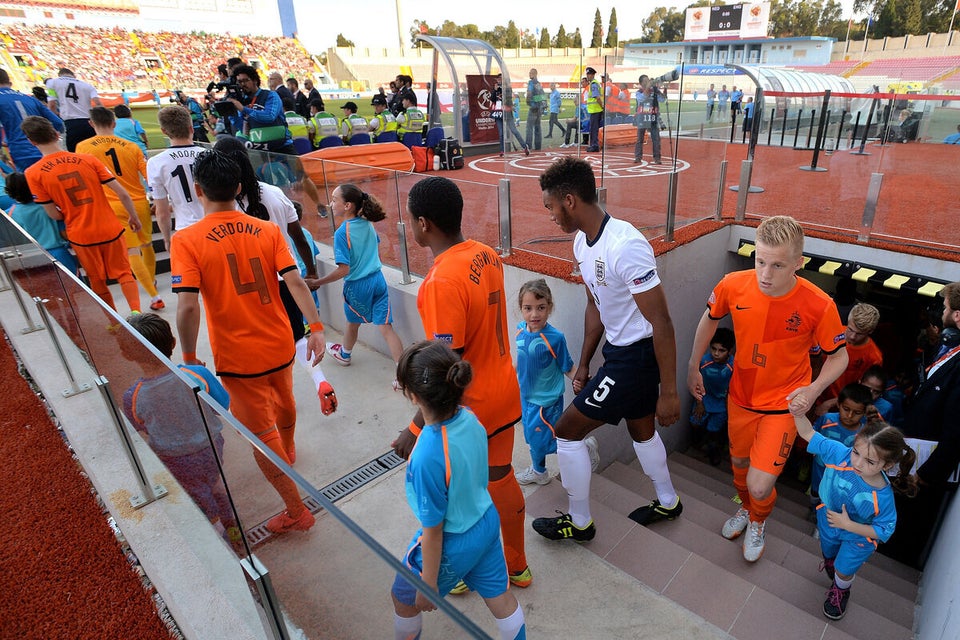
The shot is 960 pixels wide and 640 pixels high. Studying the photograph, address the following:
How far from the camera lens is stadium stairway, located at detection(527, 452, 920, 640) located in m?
2.74

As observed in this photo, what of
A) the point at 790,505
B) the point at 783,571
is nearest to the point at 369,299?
the point at 783,571

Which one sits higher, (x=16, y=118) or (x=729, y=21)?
(x=729, y=21)

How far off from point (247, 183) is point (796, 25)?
81.1 meters

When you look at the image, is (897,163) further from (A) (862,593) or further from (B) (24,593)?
(B) (24,593)

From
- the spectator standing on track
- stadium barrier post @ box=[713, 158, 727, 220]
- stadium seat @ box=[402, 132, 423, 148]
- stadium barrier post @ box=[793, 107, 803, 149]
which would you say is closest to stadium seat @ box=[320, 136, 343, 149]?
stadium seat @ box=[402, 132, 423, 148]

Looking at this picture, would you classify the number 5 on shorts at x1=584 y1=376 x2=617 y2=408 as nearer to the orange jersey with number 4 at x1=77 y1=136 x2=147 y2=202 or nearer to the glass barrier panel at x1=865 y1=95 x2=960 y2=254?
the glass barrier panel at x1=865 y1=95 x2=960 y2=254

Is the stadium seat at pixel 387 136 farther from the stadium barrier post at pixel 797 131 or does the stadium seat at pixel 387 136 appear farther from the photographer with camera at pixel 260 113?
the stadium barrier post at pixel 797 131

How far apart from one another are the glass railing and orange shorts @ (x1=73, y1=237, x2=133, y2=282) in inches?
66.9

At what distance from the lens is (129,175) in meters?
5.86

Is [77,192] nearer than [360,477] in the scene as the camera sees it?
No

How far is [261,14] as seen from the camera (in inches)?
2542

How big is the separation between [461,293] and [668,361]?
1138 millimetres

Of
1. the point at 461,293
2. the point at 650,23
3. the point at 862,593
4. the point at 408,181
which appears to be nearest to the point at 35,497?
the point at 461,293

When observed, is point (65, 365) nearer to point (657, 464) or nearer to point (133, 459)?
point (133, 459)
